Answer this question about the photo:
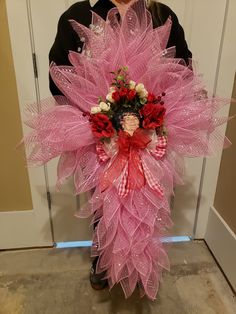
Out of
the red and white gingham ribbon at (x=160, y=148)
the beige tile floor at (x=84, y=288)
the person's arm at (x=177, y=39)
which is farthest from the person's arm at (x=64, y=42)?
the beige tile floor at (x=84, y=288)

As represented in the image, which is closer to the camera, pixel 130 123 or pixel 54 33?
pixel 130 123

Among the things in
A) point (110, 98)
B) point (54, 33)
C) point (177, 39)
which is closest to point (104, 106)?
point (110, 98)

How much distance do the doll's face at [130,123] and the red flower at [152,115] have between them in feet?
0.08

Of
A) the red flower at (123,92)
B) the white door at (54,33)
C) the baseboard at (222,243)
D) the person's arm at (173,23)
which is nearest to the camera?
the red flower at (123,92)

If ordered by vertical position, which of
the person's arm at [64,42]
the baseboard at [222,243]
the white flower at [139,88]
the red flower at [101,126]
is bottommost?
the baseboard at [222,243]

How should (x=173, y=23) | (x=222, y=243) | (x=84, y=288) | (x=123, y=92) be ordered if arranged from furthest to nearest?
(x=222, y=243) → (x=84, y=288) → (x=173, y=23) → (x=123, y=92)

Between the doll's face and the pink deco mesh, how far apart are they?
9cm

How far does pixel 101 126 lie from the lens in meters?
0.85

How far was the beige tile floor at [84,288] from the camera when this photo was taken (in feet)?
4.21

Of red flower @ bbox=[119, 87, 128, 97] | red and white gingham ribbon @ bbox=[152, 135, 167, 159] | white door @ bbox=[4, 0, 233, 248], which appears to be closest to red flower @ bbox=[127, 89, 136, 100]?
red flower @ bbox=[119, 87, 128, 97]

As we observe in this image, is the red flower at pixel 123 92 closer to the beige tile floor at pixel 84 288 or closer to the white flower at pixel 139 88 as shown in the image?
the white flower at pixel 139 88

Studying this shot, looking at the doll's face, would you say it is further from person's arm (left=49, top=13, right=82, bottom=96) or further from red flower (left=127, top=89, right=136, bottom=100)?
person's arm (left=49, top=13, right=82, bottom=96)

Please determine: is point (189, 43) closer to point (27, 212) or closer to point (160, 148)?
point (160, 148)

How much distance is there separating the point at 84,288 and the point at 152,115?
96cm
